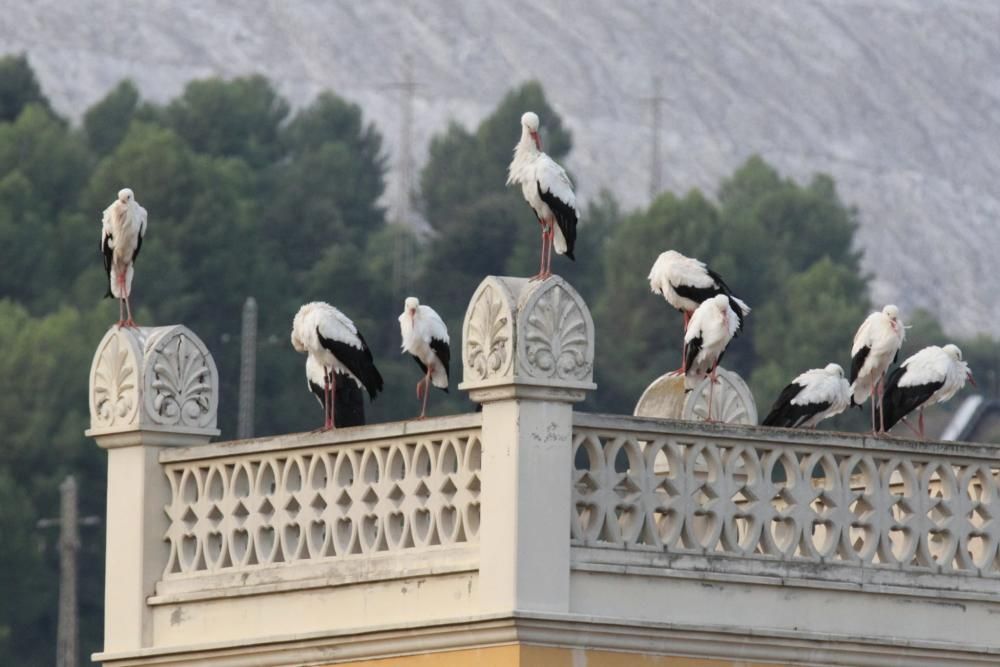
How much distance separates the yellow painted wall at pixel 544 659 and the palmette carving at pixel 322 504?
1.79 feet

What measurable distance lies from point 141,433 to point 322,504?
127 centimetres

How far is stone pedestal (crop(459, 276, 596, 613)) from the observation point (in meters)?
16.0

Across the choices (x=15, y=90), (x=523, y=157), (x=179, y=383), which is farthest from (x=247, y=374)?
(x=179, y=383)

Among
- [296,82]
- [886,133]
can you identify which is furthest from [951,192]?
[296,82]

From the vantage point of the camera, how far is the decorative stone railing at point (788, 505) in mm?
16359

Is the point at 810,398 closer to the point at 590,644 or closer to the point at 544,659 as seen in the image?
the point at 590,644

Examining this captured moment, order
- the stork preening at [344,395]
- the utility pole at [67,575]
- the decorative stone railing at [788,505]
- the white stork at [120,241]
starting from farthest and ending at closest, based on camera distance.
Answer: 1. the utility pole at [67,575]
2. the white stork at [120,241]
3. the stork preening at [344,395]
4. the decorative stone railing at [788,505]

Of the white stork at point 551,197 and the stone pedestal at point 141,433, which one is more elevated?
the white stork at point 551,197

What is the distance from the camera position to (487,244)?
101000 mm

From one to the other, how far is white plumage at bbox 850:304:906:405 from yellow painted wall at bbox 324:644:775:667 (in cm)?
271

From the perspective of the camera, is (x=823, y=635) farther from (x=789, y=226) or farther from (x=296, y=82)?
(x=296, y=82)

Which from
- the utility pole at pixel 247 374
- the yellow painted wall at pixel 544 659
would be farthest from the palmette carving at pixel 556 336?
the utility pole at pixel 247 374

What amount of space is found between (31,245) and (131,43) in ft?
251

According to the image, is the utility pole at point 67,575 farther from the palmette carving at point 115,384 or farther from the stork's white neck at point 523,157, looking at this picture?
the palmette carving at point 115,384
